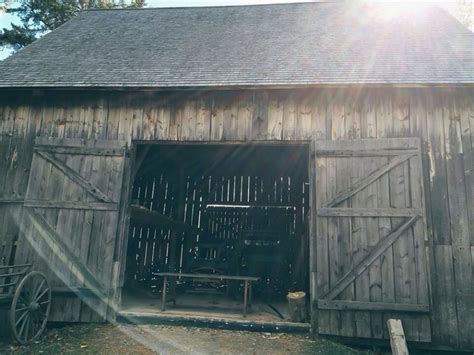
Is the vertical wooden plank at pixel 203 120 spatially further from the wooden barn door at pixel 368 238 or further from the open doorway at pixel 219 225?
the wooden barn door at pixel 368 238

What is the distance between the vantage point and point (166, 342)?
226 inches

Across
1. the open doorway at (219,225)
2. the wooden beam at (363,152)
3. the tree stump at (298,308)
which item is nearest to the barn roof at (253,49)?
the wooden beam at (363,152)

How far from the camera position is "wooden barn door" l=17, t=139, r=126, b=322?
6688mm

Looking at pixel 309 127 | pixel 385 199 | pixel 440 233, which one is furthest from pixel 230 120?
pixel 440 233

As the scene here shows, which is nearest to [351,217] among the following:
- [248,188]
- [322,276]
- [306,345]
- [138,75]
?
[322,276]

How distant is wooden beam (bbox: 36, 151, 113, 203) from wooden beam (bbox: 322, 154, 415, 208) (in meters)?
4.11

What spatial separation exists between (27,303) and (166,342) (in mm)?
2419

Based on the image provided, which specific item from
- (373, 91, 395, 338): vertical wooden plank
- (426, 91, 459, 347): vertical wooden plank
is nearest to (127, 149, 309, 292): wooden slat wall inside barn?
(373, 91, 395, 338): vertical wooden plank

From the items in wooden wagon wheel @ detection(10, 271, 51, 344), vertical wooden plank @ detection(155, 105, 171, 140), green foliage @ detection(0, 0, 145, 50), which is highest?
green foliage @ detection(0, 0, 145, 50)

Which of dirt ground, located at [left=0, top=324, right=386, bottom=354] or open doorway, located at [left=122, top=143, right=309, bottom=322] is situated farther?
open doorway, located at [left=122, top=143, right=309, bottom=322]

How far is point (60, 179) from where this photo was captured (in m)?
7.16

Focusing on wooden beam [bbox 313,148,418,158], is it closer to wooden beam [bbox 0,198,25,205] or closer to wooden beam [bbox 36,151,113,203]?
wooden beam [bbox 36,151,113,203]

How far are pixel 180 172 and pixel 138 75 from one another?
4.52m

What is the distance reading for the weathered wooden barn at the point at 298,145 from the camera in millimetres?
6055
